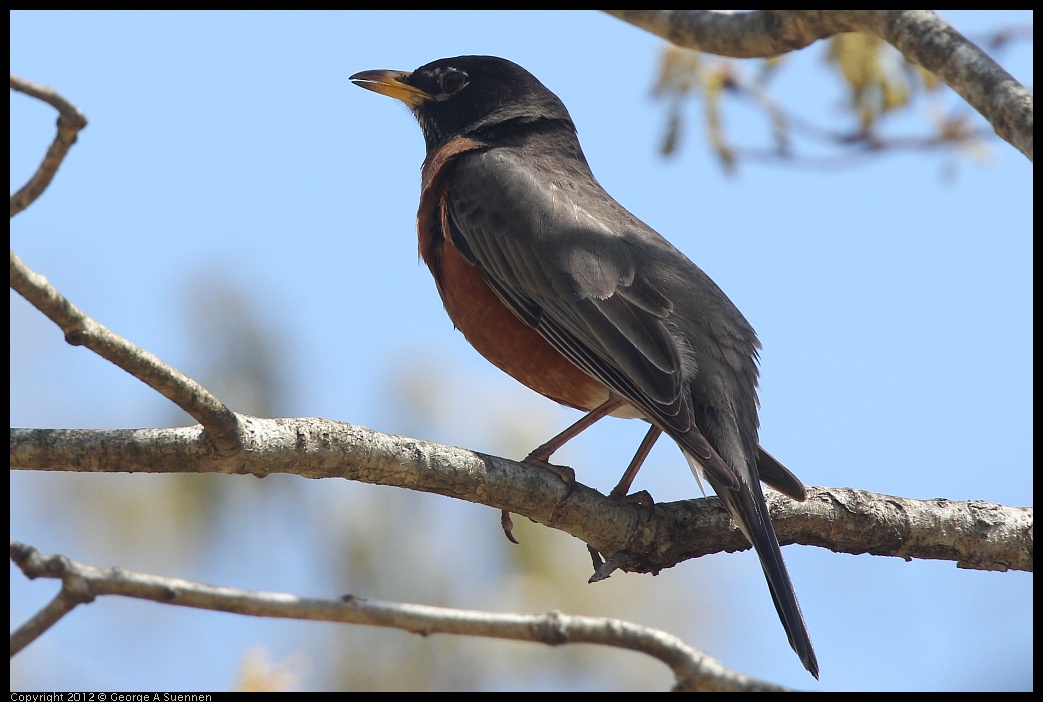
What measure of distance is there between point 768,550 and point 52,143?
9.18ft

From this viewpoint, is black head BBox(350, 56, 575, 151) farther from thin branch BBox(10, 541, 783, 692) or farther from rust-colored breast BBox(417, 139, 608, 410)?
thin branch BBox(10, 541, 783, 692)

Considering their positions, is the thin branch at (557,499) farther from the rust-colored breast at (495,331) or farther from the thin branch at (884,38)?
the thin branch at (884,38)

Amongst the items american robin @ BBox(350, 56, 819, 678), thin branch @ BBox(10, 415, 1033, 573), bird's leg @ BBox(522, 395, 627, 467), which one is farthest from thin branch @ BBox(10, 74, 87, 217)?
american robin @ BBox(350, 56, 819, 678)

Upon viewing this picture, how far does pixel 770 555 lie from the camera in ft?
13.1

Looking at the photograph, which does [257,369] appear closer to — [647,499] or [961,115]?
[647,499]

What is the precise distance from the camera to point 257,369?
7.83 m

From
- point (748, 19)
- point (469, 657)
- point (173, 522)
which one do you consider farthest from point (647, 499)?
point (173, 522)

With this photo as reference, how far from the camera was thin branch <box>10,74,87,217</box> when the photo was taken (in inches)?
104

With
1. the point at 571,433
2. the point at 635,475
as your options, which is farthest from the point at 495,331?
the point at 635,475

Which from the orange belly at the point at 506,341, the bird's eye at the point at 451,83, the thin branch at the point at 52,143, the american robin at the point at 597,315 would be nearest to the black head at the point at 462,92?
the bird's eye at the point at 451,83

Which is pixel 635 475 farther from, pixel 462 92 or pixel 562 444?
pixel 462 92

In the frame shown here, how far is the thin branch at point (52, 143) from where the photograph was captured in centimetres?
264

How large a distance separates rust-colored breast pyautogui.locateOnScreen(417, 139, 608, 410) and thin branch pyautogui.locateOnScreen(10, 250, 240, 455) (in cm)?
201
